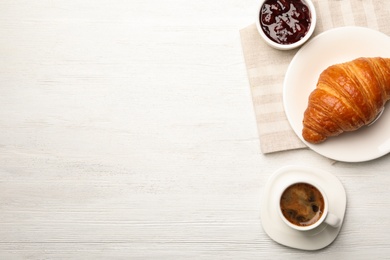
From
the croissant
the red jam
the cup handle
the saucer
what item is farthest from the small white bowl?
the cup handle

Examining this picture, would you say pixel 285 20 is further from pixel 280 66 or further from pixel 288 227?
pixel 288 227

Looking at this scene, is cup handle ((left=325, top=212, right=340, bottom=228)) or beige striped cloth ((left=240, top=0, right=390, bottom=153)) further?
beige striped cloth ((left=240, top=0, right=390, bottom=153))

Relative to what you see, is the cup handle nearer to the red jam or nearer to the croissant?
the croissant

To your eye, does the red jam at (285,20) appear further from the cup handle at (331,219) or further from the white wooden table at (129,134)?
the cup handle at (331,219)

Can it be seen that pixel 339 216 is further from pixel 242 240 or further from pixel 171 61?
pixel 171 61

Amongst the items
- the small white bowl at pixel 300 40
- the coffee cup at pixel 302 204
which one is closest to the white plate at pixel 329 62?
the small white bowl at pixel 300 40

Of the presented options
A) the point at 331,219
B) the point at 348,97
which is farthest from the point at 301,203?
the point at 348,97

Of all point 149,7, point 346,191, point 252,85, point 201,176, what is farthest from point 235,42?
point 346,191
